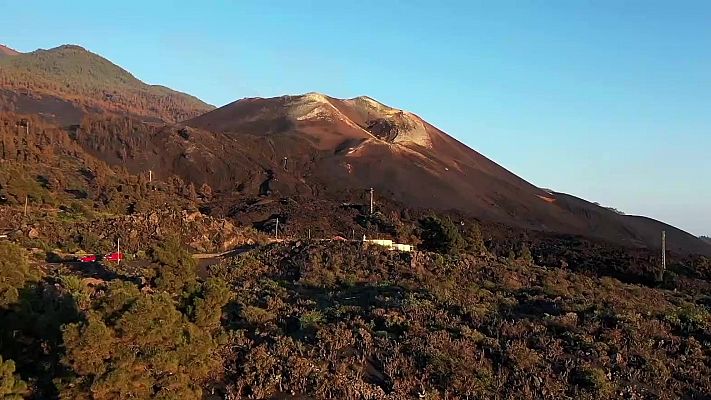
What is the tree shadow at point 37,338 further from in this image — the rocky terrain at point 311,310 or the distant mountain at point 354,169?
the distant mountain at point 354,169

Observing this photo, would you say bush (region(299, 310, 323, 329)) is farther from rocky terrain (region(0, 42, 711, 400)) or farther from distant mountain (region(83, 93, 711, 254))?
distant mountain (region(83, 93, 711, 254))

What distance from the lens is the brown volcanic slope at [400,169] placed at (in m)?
82.6

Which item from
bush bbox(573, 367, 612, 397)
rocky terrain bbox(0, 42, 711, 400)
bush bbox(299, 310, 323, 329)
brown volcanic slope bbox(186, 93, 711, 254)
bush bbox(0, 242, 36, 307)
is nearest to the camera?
rocky terrain bbox(0, 42, 711, 400)

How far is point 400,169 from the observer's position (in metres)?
90.4

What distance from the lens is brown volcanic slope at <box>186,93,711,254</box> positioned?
3253 inches

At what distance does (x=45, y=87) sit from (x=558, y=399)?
169872 millimetres

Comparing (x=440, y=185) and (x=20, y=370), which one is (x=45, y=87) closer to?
(x=440, y=185)

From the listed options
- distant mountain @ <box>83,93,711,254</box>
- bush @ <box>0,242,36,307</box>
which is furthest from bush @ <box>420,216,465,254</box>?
distant mountain @ <box>83,93,711,254</box>

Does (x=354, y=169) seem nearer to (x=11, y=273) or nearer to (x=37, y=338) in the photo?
(x=11, y=273)

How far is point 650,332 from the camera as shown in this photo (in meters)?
15.5

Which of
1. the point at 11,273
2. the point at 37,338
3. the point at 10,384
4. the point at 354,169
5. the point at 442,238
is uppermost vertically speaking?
the point at 354,169

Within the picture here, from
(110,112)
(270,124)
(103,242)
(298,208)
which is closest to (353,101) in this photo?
(270,124)

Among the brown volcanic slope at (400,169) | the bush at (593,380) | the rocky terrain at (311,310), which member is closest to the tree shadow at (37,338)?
the rocky terrain at (311,310)

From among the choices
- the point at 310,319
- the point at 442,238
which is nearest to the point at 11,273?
the point at 310,319
